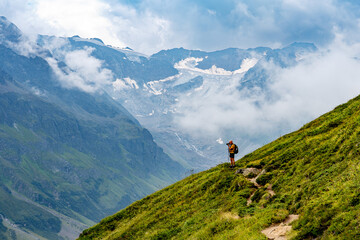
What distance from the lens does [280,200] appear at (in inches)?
1150

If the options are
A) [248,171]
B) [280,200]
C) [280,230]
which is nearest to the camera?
[280,230]

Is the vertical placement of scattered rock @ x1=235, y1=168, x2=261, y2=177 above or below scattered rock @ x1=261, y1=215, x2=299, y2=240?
above

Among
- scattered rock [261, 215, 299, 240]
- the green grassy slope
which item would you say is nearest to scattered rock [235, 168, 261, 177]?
the green grassy slope

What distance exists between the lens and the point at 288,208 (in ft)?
88.7

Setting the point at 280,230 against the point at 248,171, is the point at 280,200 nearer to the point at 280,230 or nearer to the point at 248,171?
the point at 280,230

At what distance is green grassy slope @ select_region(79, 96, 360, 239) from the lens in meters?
21.7

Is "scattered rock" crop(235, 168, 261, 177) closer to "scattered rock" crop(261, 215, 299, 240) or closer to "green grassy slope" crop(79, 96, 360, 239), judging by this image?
"green grassy slope" crop(79, 96, 360, 239)

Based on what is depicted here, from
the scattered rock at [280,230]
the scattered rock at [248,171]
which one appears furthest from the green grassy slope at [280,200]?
the scattered rock at [248,171]

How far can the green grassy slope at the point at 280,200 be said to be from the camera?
21.7 meters

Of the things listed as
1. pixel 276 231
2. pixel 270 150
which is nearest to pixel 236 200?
pixel 276 231

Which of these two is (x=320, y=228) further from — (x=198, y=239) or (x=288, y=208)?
(x=198, y=239)

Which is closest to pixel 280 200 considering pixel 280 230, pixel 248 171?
pixel 280 230

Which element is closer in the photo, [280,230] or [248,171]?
[280,230]

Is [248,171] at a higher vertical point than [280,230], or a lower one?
higher
